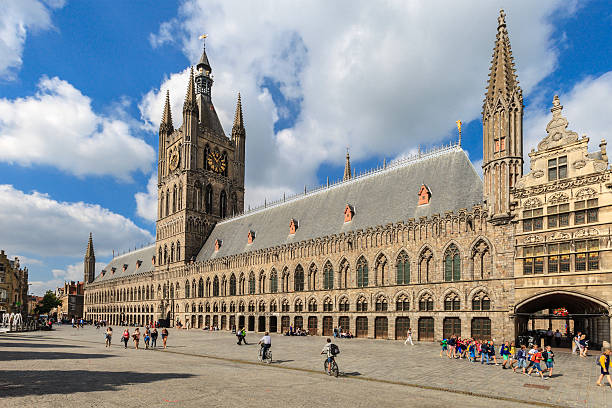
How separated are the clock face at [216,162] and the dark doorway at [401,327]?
5252cm

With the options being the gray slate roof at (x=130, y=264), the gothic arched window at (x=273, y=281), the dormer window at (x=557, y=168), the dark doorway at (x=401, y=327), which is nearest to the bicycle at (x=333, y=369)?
the dark doorway at (x=401, y=327)

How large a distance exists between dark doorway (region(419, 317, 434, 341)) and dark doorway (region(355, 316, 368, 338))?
665 centimetres

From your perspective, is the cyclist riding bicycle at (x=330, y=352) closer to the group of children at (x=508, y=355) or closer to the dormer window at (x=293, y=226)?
the group of children at (x=508, y=355)

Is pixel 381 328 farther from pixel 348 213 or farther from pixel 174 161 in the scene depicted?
pixel 174 161

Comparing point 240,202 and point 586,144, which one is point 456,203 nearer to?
point 586,144

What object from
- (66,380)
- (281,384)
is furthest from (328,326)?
(66,380)

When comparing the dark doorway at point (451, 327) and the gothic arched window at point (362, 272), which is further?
the gothic arched window at point (362, 272)

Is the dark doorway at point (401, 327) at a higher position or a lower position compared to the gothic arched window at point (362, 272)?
lower

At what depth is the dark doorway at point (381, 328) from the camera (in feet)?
144

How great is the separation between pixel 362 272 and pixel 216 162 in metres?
47.4

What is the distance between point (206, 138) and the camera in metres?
83.1

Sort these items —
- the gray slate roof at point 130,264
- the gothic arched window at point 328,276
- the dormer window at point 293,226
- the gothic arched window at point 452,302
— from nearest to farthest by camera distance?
1. the gothic arched window at point 452,302
2. the gothic arched window at point 328,276
3. the dormer window at point 293,226
4. the gray slate roof at point 130,264

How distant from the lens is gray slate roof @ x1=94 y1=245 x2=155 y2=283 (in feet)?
314

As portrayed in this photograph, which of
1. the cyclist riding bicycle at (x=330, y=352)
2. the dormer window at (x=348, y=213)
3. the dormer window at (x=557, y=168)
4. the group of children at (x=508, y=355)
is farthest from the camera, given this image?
the dormer window at (x=348, y=213)
